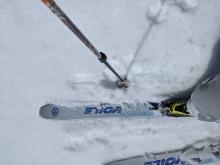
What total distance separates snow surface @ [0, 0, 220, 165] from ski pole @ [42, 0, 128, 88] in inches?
2.7

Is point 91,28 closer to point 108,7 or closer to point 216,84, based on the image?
point 108,7

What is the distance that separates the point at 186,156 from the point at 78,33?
1401 millimetres

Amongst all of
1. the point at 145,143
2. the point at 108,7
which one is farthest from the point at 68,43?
the point at 145,143

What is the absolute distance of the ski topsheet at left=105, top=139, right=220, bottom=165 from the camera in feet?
8.24

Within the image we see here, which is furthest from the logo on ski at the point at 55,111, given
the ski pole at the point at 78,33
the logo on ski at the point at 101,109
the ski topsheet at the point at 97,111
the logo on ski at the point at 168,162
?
the logo on ski at the point at 168,162

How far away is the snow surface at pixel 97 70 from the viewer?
7.65 ft

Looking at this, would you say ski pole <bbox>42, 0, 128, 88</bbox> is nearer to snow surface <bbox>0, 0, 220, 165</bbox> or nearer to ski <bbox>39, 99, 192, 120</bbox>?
snow surface <bbox>0, 0, 220, 165</bbox>

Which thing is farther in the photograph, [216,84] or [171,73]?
[171,73]

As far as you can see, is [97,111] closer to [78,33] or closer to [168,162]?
[168,162]

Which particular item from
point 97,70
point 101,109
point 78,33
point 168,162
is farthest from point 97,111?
point 78,33

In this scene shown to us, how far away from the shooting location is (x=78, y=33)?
1.57 metres

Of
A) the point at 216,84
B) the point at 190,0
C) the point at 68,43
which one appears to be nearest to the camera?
the point at 216,84

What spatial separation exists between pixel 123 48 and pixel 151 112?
479 millimetres

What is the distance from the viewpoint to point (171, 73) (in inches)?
93.7
